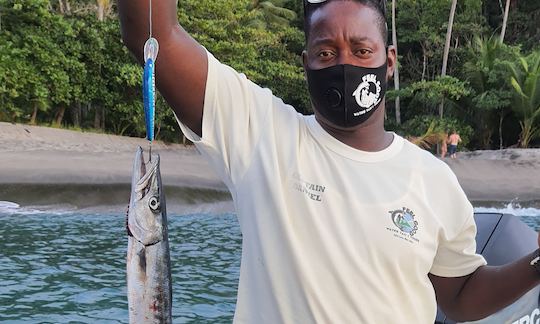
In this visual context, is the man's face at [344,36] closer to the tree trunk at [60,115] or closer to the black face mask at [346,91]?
the black face mask at [346,91]

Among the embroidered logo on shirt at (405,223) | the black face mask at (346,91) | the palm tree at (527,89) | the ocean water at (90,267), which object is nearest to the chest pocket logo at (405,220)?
the embroidered logo on shirt at (405,223)

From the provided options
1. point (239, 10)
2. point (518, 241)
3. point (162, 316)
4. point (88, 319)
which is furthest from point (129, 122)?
point (162, 316)

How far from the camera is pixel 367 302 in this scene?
184 centimetres

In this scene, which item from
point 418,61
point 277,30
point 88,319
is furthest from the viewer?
point 418,61

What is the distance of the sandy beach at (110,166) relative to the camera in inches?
603

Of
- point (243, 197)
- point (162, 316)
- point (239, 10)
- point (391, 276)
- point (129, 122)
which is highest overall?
point (239, 10)

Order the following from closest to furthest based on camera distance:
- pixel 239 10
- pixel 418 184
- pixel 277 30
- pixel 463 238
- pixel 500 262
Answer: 1. pixel 418 184
2. pixel 463 238
3. pixel 500 262
4. pixel 239 10
5. pixel 277 30

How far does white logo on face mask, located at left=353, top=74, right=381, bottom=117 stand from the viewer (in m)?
1.98

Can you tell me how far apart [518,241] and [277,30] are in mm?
24454

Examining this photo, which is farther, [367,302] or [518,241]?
[518,241]

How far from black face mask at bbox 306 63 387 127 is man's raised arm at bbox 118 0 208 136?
14.1 inches

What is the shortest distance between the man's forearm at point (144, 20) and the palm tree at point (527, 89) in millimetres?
24050

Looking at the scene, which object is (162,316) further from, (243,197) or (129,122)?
(129,122)

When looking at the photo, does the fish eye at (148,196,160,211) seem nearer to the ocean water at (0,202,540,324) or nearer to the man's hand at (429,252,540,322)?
the man's hand at (429,252,540,322)
